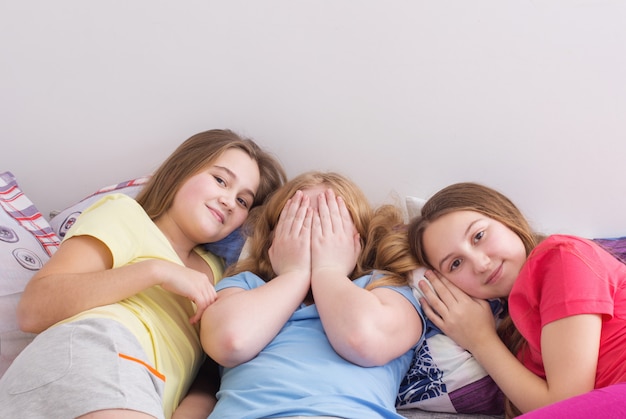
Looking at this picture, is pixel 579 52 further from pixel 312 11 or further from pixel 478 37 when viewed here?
pixel 312 11

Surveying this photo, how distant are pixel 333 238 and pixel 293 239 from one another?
0.09m

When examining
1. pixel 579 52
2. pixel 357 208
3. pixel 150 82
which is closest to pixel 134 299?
pixel 357 208

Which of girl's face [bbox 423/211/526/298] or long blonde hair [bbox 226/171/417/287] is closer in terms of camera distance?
girl's face [bbox 423/211/526/298]

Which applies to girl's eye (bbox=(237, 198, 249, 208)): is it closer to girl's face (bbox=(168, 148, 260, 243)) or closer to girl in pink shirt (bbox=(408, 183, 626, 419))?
girl's face (bbox=(168, 148, 260, 243))

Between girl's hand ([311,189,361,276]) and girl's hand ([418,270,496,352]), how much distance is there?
0.17m

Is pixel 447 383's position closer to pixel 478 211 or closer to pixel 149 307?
pixel 478 211

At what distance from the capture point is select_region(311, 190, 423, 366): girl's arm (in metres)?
1.14

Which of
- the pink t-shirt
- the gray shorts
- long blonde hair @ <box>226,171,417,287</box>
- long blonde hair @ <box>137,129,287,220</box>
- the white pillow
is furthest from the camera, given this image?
the white pillow

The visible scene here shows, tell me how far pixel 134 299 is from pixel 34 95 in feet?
2.81

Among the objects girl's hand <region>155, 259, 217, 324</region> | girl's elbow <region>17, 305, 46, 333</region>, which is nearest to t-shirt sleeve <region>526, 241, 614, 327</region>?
girl's hand <region>155, 259, 217, 324</region>

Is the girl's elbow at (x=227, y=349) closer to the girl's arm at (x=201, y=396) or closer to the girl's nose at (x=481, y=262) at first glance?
the girl's arm at (x=201, y=396)

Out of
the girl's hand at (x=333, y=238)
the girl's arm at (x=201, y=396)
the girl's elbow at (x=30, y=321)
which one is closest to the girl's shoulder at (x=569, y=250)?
the girl's hand at (x=333, y=238)

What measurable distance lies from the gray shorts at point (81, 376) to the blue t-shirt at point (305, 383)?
143mm

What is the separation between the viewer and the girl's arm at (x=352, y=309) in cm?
114
